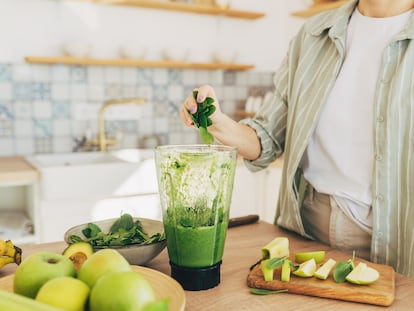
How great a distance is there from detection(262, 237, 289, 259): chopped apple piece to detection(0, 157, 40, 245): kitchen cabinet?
161 cm

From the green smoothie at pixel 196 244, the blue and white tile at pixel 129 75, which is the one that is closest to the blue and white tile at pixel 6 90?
the blue and white tile at pixel 129 75

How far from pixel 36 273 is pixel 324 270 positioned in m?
0.52

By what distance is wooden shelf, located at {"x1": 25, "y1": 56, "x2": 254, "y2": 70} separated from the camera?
8.91 feet

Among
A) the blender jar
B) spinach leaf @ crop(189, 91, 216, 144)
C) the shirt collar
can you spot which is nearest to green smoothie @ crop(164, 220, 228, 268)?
the blender jar

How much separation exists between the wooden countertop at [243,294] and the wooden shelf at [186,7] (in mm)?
1987

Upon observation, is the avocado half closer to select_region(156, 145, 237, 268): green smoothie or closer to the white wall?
select_region(156, 145, 237, 268): green smoothie

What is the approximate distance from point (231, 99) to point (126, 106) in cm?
76

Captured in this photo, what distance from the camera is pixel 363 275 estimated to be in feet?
3.00

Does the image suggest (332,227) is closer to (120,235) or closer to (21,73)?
(120,235)

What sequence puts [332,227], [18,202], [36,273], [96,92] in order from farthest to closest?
[96,92] < [18,202] < [332,227] < [36,273]

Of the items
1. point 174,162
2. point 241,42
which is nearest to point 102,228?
point 174,162

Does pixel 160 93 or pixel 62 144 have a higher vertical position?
pixel 160 93

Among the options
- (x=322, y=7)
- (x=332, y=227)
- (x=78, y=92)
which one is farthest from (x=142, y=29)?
(x=332, y=227)

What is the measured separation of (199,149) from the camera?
0.96 m
